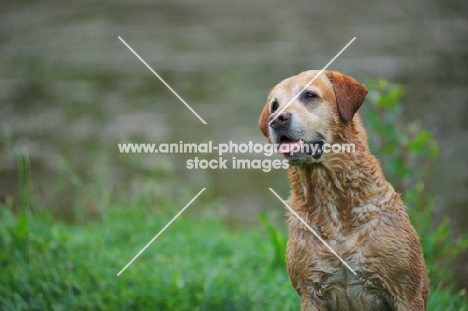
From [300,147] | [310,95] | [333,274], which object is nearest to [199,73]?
[310,95]

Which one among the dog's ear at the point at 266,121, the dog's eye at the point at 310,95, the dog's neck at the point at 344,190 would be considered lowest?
the dog's neck at the point at 344,190

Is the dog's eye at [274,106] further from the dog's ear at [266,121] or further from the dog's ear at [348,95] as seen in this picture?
the dog's ear at [348,95]

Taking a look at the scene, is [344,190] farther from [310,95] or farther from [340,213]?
[310,95]

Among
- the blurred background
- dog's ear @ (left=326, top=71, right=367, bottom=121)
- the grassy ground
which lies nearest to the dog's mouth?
dog's ear @ (left=326, top=71, right=367, bottom=121)

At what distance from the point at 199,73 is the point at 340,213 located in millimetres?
6928

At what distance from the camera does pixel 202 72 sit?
10406mm

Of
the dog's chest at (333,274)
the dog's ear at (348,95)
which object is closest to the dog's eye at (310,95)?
the dog's ear at (348,95)

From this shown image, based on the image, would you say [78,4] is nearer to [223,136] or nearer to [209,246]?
[223,136]

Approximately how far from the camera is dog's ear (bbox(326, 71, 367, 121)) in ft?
12.1

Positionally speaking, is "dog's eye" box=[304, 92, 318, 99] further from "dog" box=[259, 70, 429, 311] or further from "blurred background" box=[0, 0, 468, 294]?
"blurred background" box=[0, 0, 468, 294]

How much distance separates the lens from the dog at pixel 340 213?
139 inches

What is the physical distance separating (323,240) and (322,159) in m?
0.42

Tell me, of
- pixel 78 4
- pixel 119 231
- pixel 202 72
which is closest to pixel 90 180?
pixel 119 231

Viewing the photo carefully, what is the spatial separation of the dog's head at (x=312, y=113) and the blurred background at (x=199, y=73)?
2827 mm
